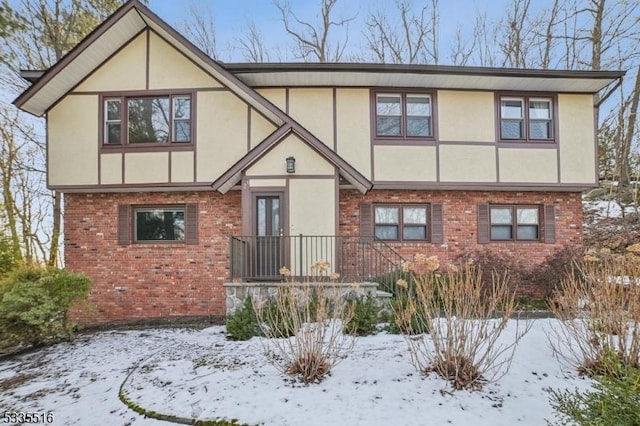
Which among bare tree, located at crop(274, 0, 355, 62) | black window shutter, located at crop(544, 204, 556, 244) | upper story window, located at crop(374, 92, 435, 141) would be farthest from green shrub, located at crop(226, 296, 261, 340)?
bare tree, located at crop(274, 0, 355, 62)

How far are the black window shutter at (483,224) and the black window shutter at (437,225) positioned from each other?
1101 mm

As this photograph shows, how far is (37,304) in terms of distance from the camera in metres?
6.89

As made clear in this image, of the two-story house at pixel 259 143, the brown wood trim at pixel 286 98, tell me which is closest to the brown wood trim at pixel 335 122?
the two-story house at pixel 259 143

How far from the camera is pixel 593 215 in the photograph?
603 inches

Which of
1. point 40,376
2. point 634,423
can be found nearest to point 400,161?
point 634,423

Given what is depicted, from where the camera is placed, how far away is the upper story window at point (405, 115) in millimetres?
9969

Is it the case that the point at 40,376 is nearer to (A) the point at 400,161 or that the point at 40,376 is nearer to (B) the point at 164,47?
(B) the point at 164,47

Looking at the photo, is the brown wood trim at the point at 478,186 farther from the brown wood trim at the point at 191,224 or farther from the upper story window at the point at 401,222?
the brown wood trim at the point at 191,224

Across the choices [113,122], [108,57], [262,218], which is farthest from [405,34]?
[113,122]

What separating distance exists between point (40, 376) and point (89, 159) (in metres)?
5.88

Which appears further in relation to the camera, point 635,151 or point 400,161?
point 635,151

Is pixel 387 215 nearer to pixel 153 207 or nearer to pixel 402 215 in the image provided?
pixel 402 215

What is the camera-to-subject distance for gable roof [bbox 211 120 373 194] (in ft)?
27.8

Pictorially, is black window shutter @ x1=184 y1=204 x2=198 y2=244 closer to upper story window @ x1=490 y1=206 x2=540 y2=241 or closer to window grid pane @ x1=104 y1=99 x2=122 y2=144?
window grid pane @ x1=104 y1=99 x2=122 y2=144
